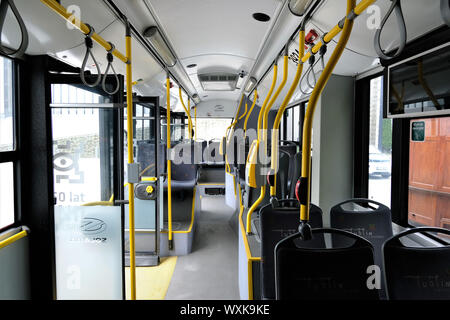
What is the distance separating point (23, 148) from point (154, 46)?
139 cm

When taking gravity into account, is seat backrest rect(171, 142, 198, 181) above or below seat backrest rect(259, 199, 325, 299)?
above

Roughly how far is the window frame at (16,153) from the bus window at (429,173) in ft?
9.42

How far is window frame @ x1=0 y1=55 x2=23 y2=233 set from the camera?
6.41 feet

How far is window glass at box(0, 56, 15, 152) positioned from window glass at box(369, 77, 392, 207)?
2928mm

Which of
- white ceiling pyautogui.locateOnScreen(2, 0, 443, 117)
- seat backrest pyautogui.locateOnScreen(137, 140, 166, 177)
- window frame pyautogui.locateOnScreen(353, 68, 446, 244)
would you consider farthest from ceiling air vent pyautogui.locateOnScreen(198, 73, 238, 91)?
window frame pyautogui.locateOnScreen(353, 68, 446, 244)

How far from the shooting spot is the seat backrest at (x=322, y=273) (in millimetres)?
1159

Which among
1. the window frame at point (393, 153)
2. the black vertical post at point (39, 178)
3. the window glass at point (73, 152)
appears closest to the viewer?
the black vertical post at point (39, 178)

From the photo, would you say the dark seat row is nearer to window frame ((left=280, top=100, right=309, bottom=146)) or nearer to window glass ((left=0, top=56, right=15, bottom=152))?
window glass ((left=0, top=56, right=15, bottom=152))

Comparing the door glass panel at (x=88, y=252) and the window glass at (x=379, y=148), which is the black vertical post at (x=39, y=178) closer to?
the door glass panel at (x=88, y=252)

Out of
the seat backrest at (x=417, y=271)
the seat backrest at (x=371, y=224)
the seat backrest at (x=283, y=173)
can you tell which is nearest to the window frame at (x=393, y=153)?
the seat backrest at (x=371, y=224)

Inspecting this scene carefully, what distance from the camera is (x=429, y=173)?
2.12 m

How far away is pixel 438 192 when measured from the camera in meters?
2.07

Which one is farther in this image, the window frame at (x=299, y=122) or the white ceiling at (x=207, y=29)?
the window frame at (x=299, y=122)
